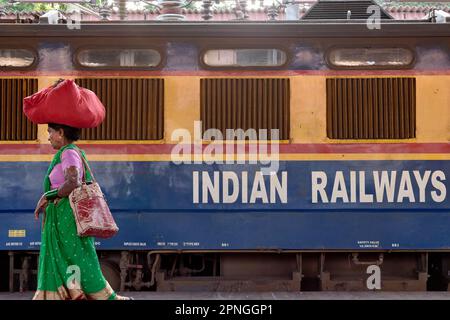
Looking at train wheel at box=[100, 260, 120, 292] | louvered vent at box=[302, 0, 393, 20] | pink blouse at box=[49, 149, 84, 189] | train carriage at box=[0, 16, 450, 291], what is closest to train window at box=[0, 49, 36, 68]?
train carriage at box=[0, 16, 450, 291]

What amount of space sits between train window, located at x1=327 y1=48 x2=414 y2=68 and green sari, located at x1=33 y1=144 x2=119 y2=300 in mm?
Result: 3627

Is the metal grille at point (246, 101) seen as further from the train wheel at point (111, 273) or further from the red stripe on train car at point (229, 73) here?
the train wheel at point (111, 273)

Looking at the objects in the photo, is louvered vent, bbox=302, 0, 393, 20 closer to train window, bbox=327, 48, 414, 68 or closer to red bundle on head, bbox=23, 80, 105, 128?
train window, bbox=327, 48, 414, 68

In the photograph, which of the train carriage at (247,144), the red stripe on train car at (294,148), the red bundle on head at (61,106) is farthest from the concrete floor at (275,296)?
the red bundle on head at (61,106)

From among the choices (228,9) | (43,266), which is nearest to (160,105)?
(43,266)

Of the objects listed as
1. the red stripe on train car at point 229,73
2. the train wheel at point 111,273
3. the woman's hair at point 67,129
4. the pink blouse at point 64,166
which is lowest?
the train wheel at point 111,273

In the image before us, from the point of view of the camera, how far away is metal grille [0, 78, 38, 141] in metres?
8.19

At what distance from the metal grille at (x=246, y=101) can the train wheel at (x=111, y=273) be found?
1.87 meters

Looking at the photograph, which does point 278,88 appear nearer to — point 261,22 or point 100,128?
point 261,22

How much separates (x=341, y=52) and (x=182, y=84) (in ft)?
5.71

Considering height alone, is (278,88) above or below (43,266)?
above

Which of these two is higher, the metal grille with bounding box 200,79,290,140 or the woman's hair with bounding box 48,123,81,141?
the metal grille with bounding box 200,79,290,140

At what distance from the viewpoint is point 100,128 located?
8.22 m

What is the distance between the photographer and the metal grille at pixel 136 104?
8.20 meters
